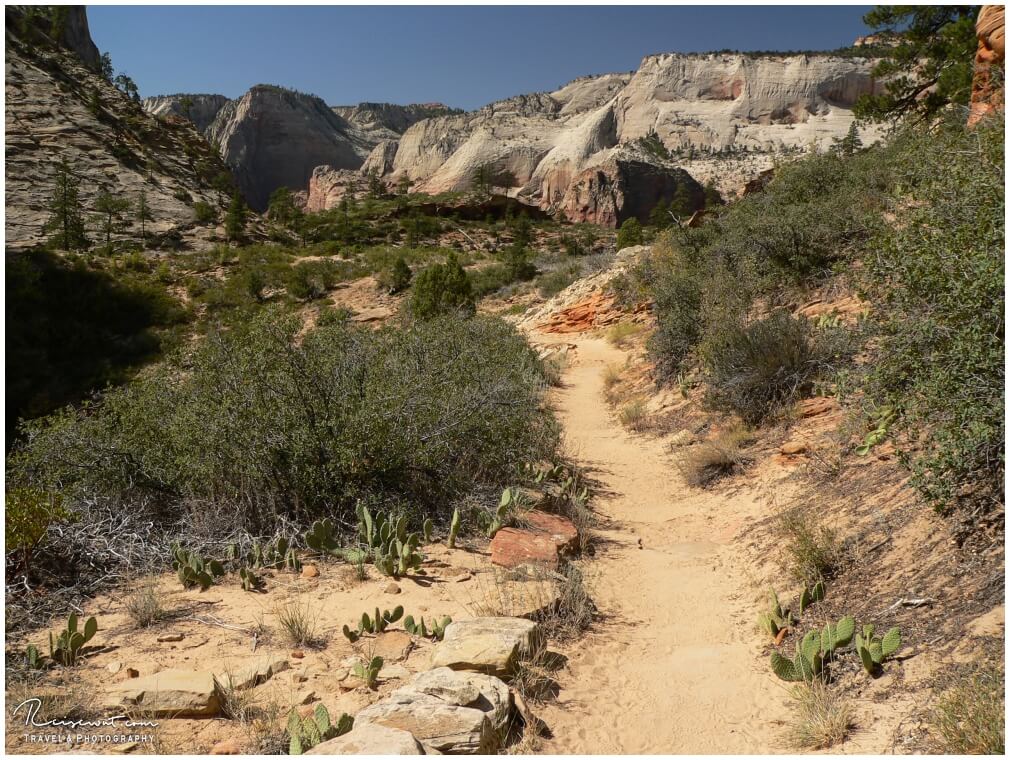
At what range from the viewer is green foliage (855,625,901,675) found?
3.10 meters

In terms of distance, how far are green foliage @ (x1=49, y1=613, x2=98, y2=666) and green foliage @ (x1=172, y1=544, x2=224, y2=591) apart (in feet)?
2.81

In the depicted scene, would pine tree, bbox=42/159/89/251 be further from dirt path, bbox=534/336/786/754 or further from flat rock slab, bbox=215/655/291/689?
flat rock slab, bbox=215/655/291/689

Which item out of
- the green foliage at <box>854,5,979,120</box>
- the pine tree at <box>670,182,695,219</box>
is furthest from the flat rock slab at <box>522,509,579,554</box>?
the pine tree at <box>670,182,695,219</box>

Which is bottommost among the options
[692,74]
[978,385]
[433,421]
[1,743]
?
[1,743]

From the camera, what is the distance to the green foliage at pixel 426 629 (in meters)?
3.74

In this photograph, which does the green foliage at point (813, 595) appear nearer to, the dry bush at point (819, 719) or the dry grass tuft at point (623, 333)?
the dry bush at point (819, 719)

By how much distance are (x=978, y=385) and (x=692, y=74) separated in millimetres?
84469

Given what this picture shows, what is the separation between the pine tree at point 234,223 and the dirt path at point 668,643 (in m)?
32.2

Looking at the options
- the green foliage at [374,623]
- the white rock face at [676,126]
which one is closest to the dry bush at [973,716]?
the green foliage at [374,623]

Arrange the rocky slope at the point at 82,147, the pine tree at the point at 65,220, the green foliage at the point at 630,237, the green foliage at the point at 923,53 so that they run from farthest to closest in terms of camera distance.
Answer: the rocky slope at the point at 82,147
the green foliage at the point at 630,237
the pine tree at the point at 65,220
the green foliage at the point at 923,53

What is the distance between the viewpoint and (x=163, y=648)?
3.44 meters

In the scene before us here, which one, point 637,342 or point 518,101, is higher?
point 518,101

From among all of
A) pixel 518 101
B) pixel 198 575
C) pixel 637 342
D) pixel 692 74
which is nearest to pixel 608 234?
pixel 637 342

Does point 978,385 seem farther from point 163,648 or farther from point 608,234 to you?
point 608,234
